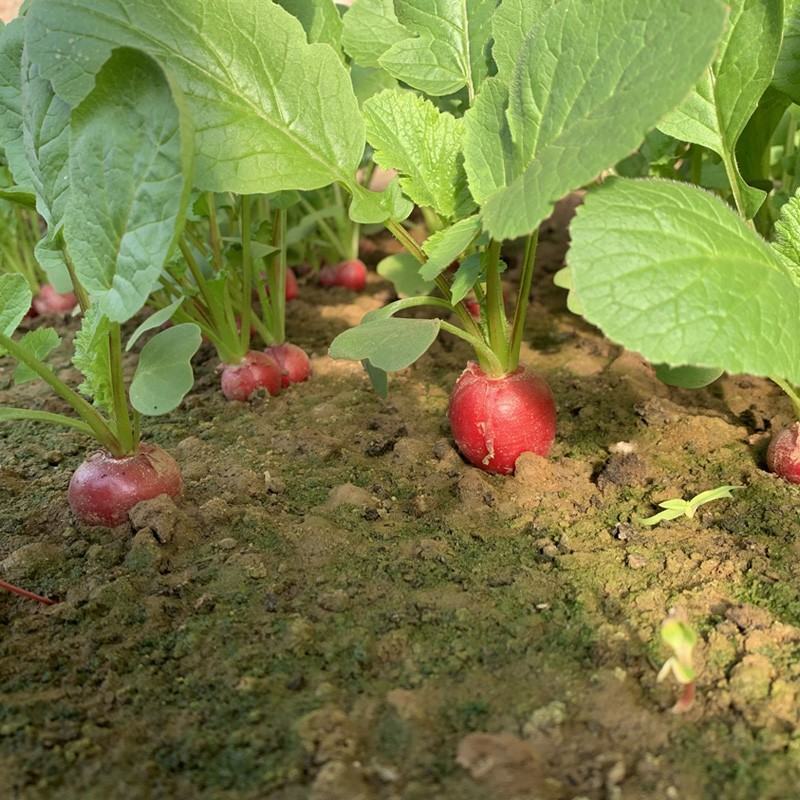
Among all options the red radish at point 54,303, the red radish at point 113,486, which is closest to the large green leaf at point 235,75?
the red radish at point 113,486

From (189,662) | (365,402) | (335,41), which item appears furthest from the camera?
(365,402)

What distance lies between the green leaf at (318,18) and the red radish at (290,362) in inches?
22.2

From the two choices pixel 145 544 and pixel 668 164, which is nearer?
pixel 145 544

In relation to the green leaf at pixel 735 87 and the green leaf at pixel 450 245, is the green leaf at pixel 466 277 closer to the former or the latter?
the green leaf at pixel 450 245

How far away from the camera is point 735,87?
4.29ft

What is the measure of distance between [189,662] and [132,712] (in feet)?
0.28

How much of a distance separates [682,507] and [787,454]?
A: 0.19m

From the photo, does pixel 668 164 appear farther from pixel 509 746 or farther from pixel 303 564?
pixel 509 746

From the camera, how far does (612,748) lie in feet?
2.78

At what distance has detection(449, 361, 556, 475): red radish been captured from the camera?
1.35 meters

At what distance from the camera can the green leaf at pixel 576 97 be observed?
946 mm

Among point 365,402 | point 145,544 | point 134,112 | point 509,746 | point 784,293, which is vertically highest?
point 134,112

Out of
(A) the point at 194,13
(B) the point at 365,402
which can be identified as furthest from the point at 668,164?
(A) the point at 194,13

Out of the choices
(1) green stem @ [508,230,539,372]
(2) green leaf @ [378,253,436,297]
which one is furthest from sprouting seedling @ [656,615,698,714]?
(2) green leaf @ [378,253,436,297]
